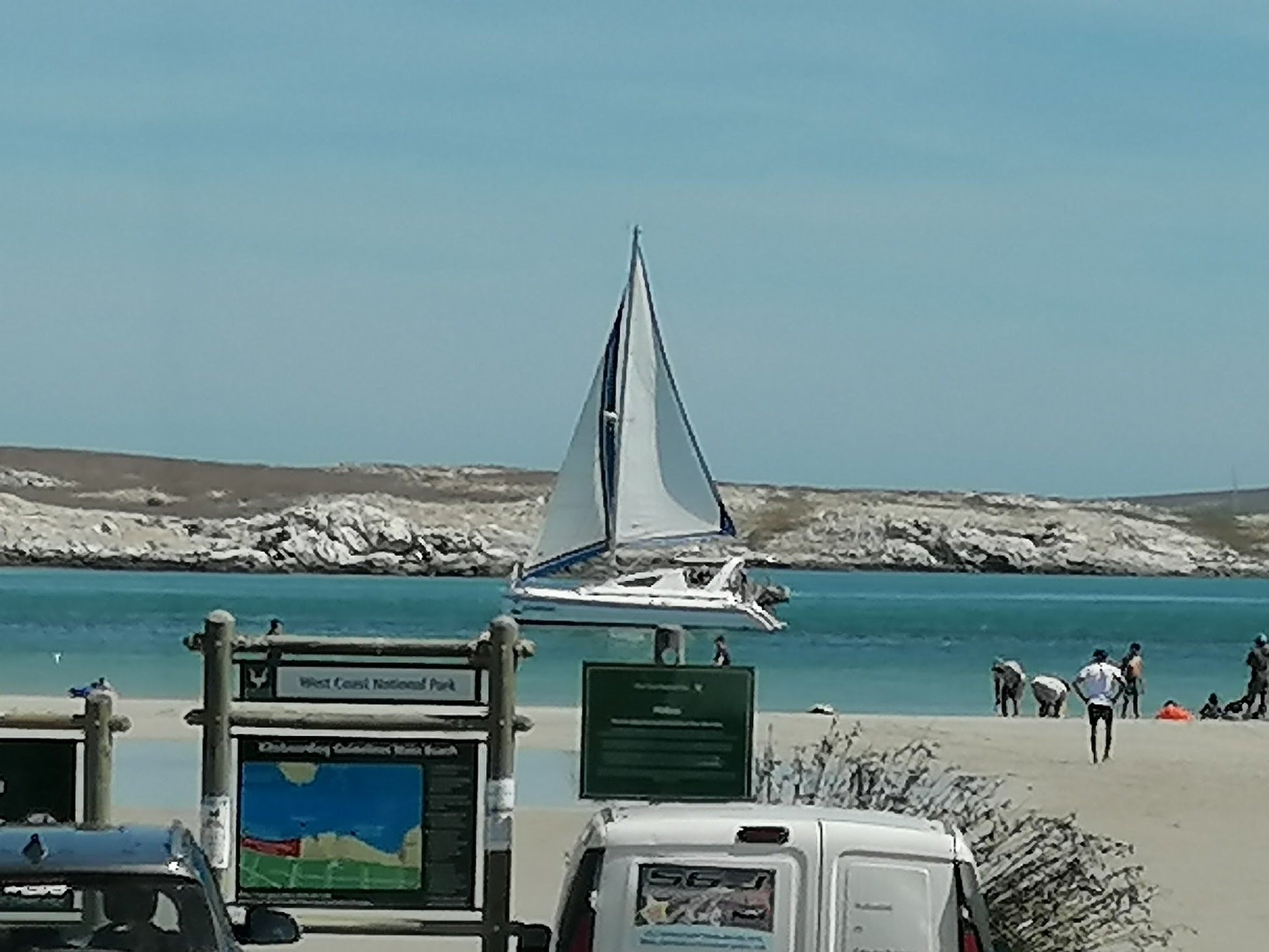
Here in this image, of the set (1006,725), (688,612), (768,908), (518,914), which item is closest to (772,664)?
(688,612)

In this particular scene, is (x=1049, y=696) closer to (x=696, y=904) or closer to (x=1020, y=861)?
(x=1020, y=861)

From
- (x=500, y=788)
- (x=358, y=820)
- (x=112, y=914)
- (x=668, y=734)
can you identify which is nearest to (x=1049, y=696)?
(x=668, y=734)

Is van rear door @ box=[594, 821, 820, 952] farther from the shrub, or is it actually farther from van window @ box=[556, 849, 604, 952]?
the shrub

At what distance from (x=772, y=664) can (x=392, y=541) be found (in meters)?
112

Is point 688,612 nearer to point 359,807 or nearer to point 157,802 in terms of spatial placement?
point 157,802

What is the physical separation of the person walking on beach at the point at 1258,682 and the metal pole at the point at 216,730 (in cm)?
3392

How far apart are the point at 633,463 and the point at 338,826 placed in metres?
44.2

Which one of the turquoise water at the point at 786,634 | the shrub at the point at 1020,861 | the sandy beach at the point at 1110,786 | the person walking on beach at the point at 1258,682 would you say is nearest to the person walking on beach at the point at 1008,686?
the sandy beach at the point at 1110,786

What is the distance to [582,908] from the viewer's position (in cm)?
844

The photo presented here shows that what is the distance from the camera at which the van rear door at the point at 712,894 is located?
27.4 ft

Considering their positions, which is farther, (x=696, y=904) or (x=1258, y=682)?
(x=1258, y=682)

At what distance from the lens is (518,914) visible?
51.6ft

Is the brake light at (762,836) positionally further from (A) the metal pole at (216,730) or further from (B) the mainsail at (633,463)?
(B) the mainsail at (633,463)

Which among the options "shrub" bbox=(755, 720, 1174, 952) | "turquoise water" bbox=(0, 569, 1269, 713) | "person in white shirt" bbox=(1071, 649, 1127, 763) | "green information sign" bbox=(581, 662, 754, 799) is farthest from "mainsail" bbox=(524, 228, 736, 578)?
"green information sign" bbox=(581, 662, 754, 799)
